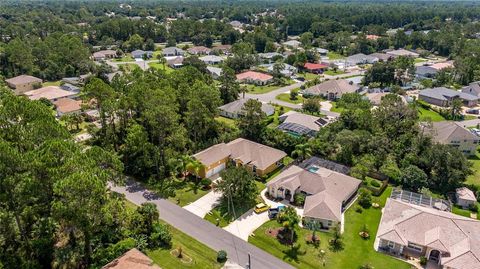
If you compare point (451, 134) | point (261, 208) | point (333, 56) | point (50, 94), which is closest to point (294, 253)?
point (261, 208)

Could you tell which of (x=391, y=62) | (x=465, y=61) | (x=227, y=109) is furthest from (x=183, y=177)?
(x=465, y=61)

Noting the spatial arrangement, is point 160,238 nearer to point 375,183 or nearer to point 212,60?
point 375,183

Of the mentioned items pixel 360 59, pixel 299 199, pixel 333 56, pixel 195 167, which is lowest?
pixel 333 56

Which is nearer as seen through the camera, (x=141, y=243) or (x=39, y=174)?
(x=39, y=174)

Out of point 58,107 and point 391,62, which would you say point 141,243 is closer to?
point 58,107

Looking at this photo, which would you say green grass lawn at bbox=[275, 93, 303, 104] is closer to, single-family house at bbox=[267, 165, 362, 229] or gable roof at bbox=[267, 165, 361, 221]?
gable roof at bbox=[267, 165, 361, 221]

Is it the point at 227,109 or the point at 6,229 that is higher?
the point at 6,229
